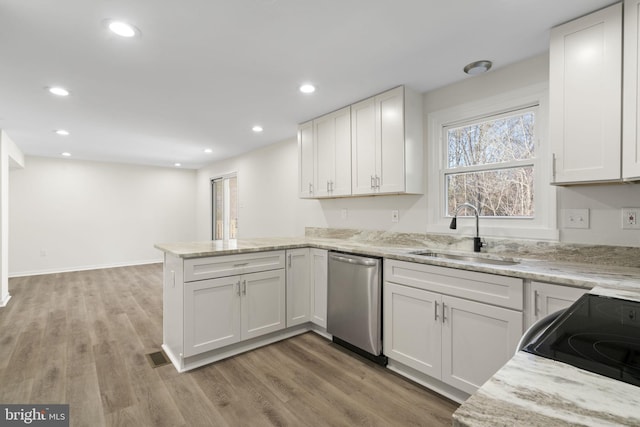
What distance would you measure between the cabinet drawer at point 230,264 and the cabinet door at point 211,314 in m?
0.05

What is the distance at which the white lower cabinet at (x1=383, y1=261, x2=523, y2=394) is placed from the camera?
1.72 meters

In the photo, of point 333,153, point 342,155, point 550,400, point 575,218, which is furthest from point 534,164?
point 550,400

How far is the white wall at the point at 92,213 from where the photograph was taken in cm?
569

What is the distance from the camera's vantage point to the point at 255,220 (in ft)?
17.4

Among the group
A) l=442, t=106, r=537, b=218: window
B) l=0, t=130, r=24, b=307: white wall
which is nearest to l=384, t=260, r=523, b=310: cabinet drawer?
l=442, t=106, r=537, b=218: window

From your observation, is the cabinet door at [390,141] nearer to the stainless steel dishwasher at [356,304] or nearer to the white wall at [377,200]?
the white wall at [377,200]

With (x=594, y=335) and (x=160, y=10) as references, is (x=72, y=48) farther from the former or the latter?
(x=594, y=335)

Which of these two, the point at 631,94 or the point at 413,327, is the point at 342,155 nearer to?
the point at 413,327

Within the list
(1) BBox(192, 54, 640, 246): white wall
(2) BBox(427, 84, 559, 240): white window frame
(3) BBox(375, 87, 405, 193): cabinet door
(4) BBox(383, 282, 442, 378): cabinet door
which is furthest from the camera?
(3) BBox(375, 87, 405, 193): cabinet door

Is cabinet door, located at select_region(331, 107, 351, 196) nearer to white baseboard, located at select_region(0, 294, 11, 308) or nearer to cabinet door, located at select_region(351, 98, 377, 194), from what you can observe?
cabinet door, located at select_region(351, 98, 377, 194)

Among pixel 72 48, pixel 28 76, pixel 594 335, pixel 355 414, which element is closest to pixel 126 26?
pixel 72 48

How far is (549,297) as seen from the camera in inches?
61.0

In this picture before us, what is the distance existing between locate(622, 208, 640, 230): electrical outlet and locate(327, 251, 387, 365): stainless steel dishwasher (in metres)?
1.51

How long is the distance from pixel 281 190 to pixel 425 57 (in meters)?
2.95
